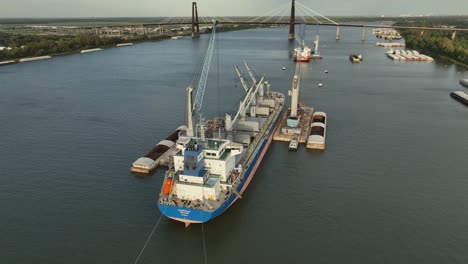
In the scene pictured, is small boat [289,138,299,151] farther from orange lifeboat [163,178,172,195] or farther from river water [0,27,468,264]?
orange lifeboat [163,178,172,195]

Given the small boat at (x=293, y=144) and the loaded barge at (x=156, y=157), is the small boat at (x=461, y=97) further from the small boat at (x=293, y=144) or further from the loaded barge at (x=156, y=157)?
the loaded barge at (x=156, y=157)

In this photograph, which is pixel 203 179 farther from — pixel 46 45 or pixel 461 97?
pixel 46 45

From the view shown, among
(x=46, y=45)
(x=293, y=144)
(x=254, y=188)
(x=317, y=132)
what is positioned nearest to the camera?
(x=254, y=188)

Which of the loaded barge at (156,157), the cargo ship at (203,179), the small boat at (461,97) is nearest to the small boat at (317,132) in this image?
the cargo ship at (203,179)

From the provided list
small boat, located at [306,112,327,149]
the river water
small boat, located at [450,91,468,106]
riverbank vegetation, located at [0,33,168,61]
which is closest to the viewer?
the river water

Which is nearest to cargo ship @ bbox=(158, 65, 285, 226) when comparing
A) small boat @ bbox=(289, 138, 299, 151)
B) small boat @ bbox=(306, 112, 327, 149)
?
small boat @ bbox=(289, 138, 299, 151)

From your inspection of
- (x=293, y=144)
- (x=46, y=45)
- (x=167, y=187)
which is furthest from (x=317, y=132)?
(x=46, y=45)
